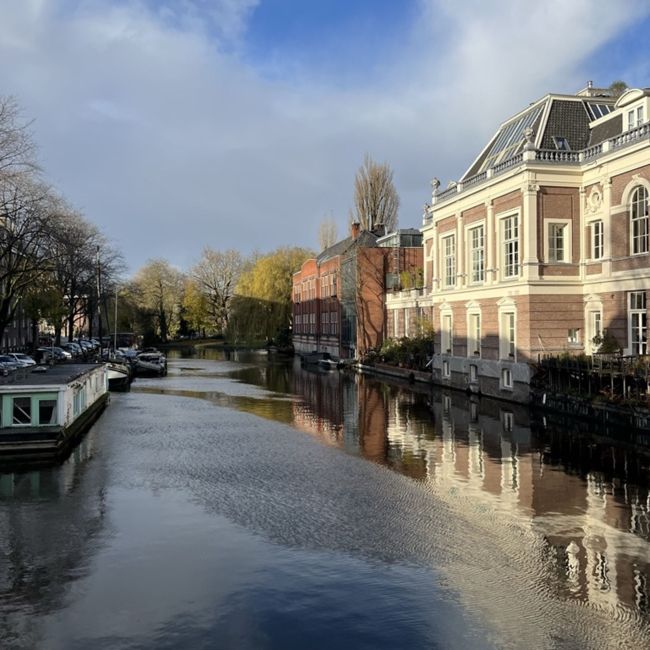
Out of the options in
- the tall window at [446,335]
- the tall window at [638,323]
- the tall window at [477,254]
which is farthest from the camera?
the tall window at [446,335]

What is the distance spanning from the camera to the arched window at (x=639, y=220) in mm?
24203

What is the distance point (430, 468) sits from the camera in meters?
15.6

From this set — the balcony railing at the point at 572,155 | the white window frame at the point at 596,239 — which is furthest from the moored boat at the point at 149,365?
the white window frame at the point at 596,239

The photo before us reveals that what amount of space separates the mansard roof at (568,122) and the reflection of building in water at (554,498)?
13659 millimetres

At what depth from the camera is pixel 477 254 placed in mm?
33531

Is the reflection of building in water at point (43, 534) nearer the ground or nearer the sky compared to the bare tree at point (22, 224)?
nearer the ground

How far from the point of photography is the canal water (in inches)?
284

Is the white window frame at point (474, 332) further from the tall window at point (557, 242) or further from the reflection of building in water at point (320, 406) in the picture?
the reflection of building in water at point (320, 406)

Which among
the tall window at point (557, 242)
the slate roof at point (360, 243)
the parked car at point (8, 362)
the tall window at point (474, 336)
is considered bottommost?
the parked car at point (8, 362)

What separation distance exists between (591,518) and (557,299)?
17.8 metres

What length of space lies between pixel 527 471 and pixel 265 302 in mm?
69620

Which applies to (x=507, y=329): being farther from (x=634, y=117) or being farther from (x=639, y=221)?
(x=634, y=117)

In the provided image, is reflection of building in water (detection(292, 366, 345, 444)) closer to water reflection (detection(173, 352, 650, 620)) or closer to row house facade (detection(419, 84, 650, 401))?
water reflection (detection(173, 352, 650, 620))

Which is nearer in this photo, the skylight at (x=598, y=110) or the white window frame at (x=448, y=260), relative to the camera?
the skylight at (x=598, y=110)
